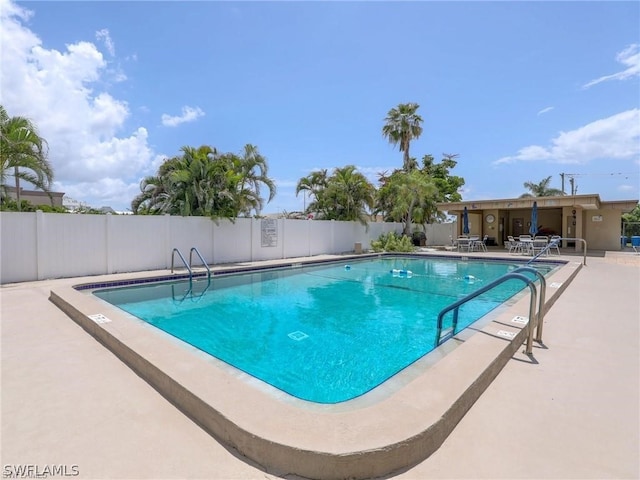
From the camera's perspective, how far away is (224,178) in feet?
44.7

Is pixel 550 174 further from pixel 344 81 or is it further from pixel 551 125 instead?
pixel 344 81

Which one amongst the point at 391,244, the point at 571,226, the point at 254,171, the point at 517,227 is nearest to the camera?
the point at 254,171

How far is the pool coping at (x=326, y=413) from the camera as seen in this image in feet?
7.26

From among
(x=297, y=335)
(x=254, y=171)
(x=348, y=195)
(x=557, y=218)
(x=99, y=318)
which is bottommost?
(x=297, y=335)

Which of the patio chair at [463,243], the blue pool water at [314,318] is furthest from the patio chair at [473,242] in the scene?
the blue pool water at [314,318]

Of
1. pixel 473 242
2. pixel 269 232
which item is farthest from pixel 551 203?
pixel 269 232

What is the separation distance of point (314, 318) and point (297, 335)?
111 cm

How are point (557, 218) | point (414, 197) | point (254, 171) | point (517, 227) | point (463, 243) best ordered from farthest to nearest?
1. point (517, 227)
2. point (557, 218)
3. point (414, 197)
4. point (463, 243)
5. point (254, 171)

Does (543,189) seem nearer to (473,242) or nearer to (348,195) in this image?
(473,242)

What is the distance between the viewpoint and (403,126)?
29.4m

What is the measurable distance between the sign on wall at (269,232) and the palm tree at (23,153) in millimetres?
7808

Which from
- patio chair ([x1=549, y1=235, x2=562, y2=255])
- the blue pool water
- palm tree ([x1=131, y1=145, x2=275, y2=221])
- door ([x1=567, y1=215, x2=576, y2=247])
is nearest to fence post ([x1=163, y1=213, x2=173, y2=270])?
palm tree ([x1=131, y1=145, x2=275, y2=221])

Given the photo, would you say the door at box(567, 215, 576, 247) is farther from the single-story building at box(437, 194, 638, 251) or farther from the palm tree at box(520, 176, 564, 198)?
the palm tree at box(520, 176, 564, 198)

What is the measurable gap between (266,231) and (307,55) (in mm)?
7929
